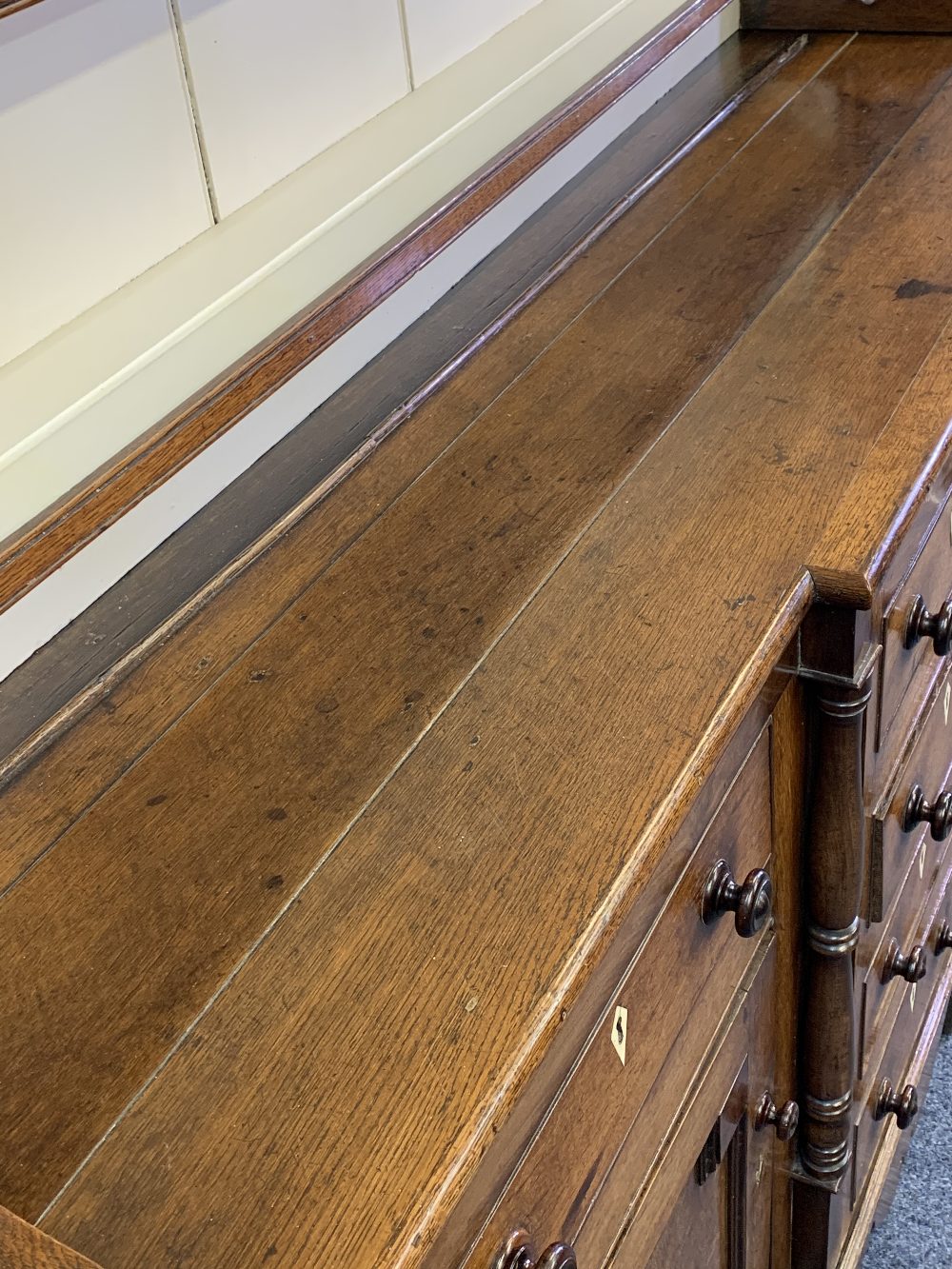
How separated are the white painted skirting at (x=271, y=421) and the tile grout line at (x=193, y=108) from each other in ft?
0.28

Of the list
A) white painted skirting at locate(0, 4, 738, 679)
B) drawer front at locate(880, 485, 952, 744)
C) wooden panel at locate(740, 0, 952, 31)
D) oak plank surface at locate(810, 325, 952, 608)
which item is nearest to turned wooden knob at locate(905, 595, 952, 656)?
drawer front at locate(880, 485, 952, 744)

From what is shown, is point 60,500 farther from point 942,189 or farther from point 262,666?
point 942,189

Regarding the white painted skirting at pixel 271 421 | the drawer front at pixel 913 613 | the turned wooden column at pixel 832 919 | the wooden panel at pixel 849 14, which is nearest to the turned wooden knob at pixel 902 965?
the turned wooden column at pixel 832 919

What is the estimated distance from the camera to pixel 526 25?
1.09 meters

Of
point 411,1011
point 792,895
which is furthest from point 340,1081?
point 792,895

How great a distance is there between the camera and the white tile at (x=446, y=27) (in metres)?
0.97

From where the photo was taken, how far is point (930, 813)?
3.17 feet

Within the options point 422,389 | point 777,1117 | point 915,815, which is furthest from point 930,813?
point 422,389

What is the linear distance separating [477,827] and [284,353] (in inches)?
15.8

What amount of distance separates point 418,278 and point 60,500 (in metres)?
0.39

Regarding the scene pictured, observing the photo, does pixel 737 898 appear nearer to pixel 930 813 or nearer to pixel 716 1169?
pixel 716 1169

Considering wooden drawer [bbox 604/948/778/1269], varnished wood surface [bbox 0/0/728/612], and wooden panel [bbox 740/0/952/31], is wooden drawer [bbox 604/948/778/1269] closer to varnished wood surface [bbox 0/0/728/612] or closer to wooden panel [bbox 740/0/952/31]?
varnished wood surface [bbox 0/0/728/612]

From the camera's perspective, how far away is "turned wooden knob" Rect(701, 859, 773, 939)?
0.68m

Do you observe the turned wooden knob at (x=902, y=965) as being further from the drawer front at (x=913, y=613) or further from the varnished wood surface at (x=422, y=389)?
the varnished wood surface at (x=422, y=389)
